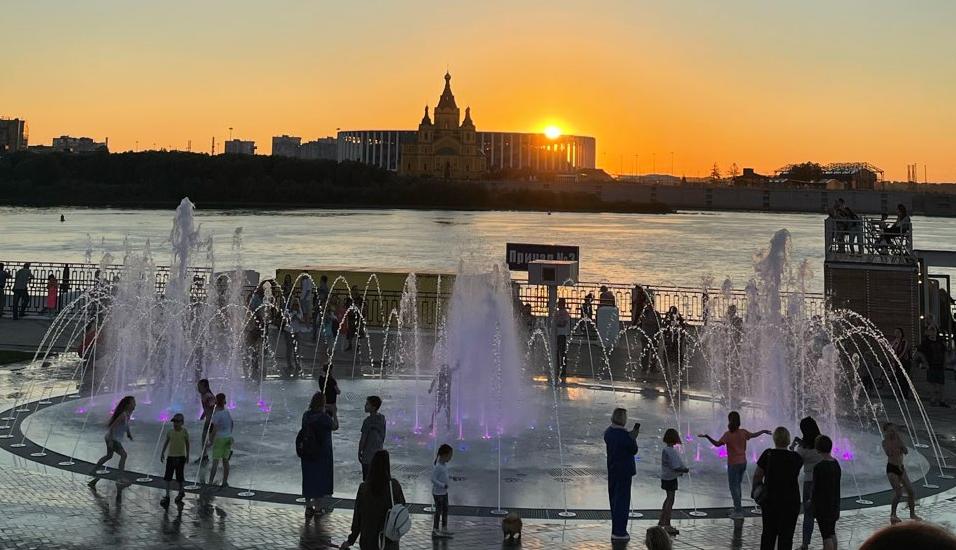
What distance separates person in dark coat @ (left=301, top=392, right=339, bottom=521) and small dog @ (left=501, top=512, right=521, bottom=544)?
2.06m

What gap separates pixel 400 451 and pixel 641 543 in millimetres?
4675

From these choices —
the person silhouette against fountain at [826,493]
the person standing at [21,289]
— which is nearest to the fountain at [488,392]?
the person silhouette against fountain at [826,493]

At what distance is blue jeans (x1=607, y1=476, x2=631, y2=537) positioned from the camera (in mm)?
9484

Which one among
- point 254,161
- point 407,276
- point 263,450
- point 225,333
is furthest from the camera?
point 254,161

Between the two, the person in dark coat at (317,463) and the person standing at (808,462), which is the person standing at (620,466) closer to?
the person standing at (808,462)

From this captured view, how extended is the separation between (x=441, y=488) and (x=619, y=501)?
1.77 m

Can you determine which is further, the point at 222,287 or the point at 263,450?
the point at 222,287

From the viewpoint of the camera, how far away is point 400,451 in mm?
13422

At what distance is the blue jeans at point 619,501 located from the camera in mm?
9484

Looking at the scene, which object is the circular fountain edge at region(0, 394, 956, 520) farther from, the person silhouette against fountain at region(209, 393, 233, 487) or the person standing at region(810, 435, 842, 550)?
the person standing at region(810, 435, 842, 550)

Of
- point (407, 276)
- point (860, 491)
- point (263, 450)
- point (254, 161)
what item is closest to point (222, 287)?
point (407, 276)

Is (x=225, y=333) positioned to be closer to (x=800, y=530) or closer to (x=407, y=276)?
(x=407, y=276)

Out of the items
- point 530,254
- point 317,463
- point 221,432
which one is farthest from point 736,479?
point 530,254

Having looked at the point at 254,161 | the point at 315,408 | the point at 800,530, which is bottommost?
the point at 800,530
